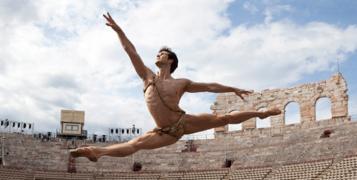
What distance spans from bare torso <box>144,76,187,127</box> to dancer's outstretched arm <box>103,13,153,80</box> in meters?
0.26

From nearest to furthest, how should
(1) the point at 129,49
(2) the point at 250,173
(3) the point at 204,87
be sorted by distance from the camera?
(1) the point at 129,49 → (3) the point at 204,87 → (2) the point at 250,173

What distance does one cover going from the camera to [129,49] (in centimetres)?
948

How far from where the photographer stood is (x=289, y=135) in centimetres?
4809

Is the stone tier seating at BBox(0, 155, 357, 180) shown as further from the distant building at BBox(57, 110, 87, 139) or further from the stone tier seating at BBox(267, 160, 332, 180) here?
the distant building at BBox(57, 110, 87, 139)

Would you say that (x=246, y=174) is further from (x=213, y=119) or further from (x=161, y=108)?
(x=161, y=108)

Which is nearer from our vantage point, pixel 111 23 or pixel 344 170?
pixel 111 23

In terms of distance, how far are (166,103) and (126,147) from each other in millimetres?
1149

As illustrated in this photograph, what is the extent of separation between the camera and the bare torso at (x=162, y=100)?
31.4ft

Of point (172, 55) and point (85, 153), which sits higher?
point (172, 55)

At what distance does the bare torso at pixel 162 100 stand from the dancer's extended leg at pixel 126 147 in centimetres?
28

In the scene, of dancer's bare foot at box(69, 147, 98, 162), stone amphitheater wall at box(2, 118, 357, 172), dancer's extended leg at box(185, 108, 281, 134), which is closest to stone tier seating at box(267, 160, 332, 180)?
stone amphitheater wall at box(2, 118, 357, 172)

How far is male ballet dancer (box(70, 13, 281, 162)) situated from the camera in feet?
31.2

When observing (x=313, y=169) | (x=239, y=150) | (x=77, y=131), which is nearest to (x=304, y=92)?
(x=239, y=150)

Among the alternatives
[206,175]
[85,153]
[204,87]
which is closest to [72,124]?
[206,175]
